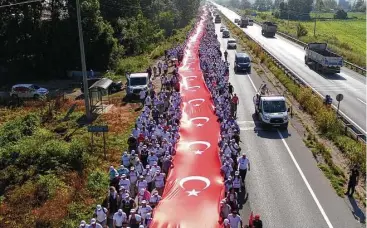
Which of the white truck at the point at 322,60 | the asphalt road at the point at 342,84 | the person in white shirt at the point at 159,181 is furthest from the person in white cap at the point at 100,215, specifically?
the white truck at the point at 322,60

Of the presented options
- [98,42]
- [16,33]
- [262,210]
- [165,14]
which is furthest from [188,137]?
[165,14]

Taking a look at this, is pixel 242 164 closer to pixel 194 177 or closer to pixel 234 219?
pixel 194 177

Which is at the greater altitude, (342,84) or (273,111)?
(273,111)

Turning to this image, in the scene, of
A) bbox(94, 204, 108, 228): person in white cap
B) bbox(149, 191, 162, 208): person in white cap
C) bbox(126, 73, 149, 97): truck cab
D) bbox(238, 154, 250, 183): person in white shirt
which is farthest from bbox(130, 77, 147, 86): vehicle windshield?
bbox(94, 204, 108, 228): person in white cap

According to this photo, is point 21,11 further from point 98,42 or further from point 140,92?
point 140,92

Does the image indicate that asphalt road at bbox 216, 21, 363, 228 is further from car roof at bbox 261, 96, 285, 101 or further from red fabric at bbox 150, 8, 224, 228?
car roof at bbox 261, 96, 285, 101

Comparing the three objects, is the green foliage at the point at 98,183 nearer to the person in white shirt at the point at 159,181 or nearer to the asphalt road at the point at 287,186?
the person in white shirt at the point at 159,181

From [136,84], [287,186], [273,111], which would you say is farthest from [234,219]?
[136,84]

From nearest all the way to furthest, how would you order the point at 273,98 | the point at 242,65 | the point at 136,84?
the point at 273,98 < the point at 136,84 < the point at 242,65
